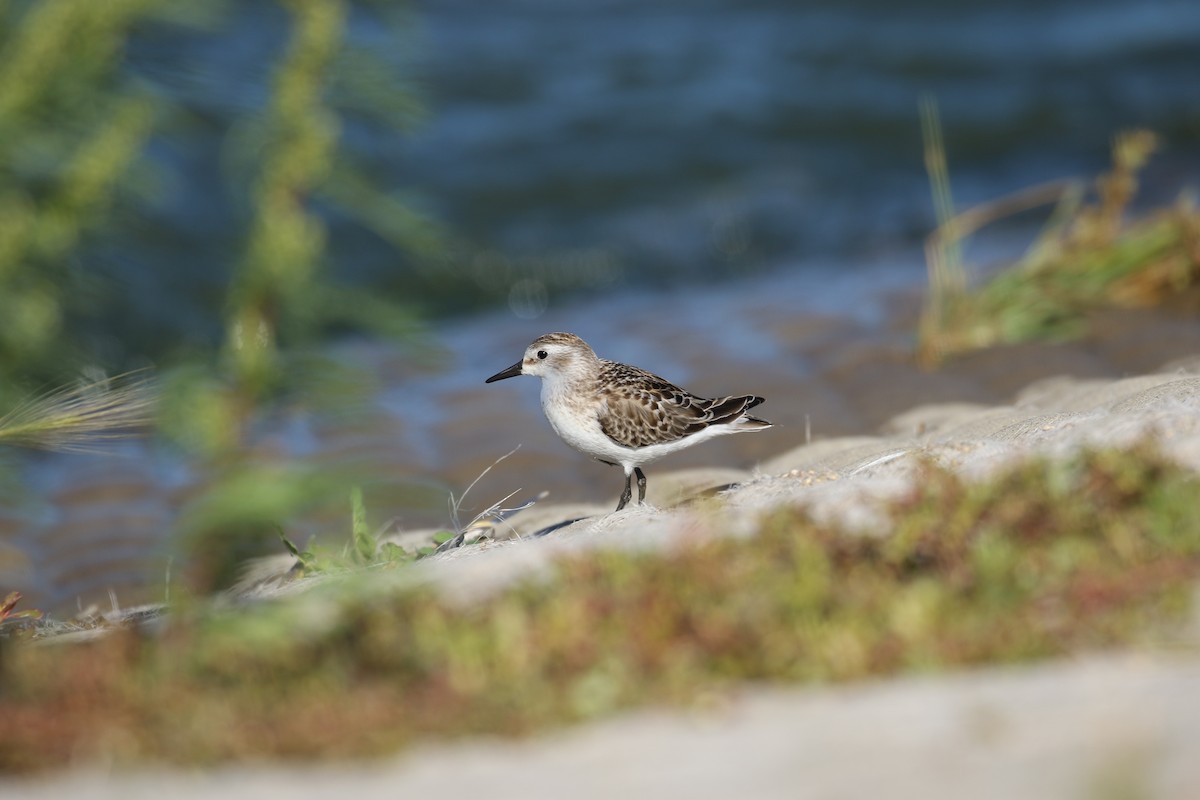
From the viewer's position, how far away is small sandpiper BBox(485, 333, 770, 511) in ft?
27.1

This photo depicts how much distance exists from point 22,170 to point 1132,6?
76.9 feet

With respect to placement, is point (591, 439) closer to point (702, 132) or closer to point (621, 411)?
point (621, 411)

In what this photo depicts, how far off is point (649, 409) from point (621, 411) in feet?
0.58

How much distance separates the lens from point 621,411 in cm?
831

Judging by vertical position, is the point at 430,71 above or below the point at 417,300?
above

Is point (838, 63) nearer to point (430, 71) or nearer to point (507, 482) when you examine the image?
point (430, 71)

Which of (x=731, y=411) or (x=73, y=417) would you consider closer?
(x=73, y=417)

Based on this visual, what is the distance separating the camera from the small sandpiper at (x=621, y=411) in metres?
8.27

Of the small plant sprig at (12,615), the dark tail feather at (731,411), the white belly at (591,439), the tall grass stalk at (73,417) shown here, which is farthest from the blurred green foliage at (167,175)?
Answer: the dark tail feather at (731,411)

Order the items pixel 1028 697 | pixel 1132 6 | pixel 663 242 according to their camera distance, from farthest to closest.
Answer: pixel 1132 6, pixel 663 242, pixel 1028 697

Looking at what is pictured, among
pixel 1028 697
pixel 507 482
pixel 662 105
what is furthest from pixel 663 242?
pixel 1028 697

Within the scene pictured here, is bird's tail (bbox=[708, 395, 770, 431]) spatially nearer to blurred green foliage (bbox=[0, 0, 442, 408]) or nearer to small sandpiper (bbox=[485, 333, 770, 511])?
small sandpiper (bbox=[485, 333, 770, 511])

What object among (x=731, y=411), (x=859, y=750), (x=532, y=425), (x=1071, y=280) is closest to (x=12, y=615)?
(x=731, y=411)

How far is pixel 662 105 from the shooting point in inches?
884
